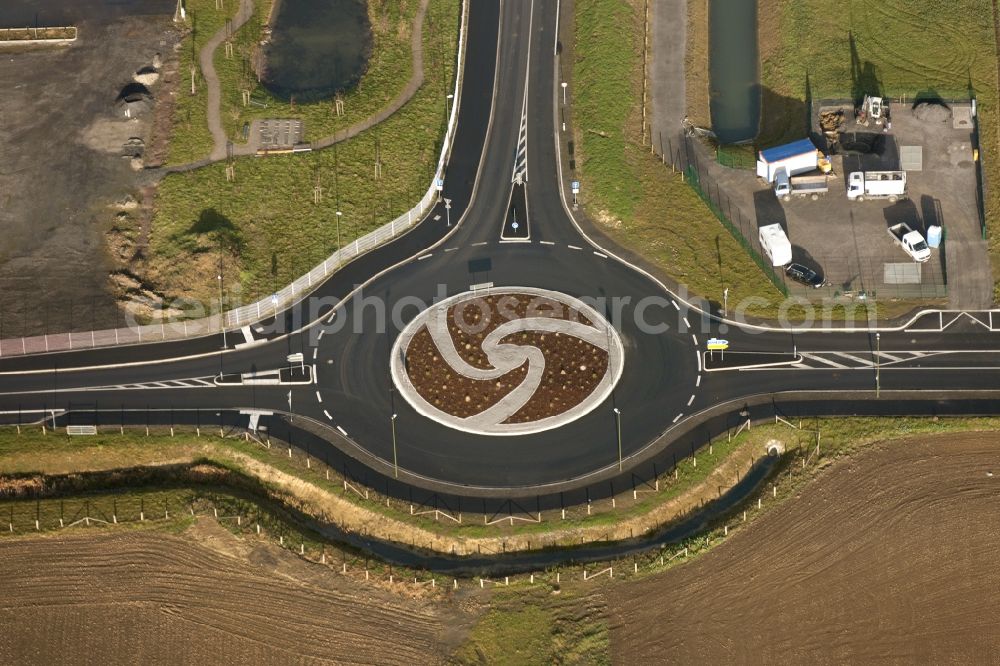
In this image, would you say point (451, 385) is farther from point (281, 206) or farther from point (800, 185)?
point (800, 185)

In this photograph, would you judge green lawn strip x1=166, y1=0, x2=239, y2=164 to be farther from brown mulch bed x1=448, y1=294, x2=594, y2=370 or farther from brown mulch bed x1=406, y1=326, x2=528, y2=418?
brown mulch bed x1=406, y1=326, x2=528, y2=418

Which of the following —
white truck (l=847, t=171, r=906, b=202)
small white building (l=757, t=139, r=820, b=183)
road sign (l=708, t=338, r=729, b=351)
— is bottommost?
road sign (l=708, t=338, r=729, b=351)

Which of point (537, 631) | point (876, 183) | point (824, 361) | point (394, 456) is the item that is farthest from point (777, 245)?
point (537, 631)

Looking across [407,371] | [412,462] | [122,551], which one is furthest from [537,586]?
[122,551]

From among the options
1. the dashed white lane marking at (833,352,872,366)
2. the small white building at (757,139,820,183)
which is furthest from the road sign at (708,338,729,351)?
the small white building at (757,139,820,183)

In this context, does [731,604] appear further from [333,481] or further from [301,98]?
[301,98]

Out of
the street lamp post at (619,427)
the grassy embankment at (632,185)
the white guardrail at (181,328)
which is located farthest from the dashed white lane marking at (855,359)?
the white guardrail at (181,328)
